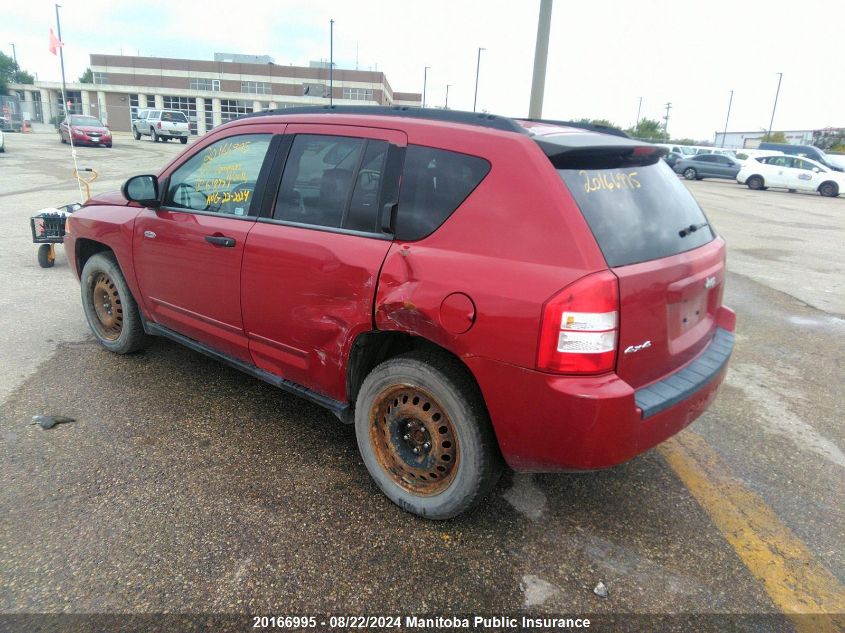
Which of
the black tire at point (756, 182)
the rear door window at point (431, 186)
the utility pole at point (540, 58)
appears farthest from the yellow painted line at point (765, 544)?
the black tire at point (756, 182)

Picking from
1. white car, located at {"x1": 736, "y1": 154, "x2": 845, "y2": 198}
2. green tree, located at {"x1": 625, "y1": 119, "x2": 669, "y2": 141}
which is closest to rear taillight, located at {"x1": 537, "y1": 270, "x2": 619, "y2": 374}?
white car, located at {"x1": 736, "y1": 154, "x2": 845, "y2": 198}

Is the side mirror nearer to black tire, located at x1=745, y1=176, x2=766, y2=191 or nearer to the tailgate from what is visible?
the tailgate

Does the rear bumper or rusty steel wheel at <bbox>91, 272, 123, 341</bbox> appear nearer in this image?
the rear bumper

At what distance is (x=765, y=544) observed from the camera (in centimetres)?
257

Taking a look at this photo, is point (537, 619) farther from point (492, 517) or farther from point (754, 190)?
point (754, 190)

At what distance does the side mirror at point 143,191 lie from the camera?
3689 millimetres

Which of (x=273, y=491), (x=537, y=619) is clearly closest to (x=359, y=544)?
(x=273, y=491)

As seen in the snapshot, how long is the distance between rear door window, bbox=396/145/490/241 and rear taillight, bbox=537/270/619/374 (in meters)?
0.65

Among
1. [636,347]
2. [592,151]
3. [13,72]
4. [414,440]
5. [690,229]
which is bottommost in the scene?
[414,440]

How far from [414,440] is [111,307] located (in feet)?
9.42

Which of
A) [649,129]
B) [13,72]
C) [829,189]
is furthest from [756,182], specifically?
[13,72]

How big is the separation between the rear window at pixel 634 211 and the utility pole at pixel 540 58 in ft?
22.6

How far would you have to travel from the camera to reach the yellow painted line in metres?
2.22

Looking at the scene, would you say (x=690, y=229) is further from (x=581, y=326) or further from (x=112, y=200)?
(x=112, y=200)
